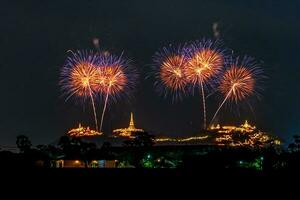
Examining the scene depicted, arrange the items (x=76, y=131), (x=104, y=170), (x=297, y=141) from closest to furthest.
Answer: (x=104, y=170) < (x=297, y=141) < (x=76, y=131)

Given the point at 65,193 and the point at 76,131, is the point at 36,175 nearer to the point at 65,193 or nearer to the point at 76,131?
the point at 65,193

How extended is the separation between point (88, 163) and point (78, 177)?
29629 mm

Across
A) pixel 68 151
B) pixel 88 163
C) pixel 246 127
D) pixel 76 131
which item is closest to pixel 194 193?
pixel 88 163

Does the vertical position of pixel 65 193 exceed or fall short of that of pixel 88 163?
it falls short

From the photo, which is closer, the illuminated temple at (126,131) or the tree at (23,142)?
the tree at (23,142)

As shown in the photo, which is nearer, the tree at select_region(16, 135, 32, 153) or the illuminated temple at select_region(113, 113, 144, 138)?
the tree at select_region(16, 135, 32, 153)

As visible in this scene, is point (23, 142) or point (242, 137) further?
point (242, 137)

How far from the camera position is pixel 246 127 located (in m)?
80.7

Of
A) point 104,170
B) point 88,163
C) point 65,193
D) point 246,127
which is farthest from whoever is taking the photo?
point 246,127

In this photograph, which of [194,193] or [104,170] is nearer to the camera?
[194,193]

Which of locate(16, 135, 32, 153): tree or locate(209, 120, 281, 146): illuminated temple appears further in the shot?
locate(209, 120, 281, 146): illuminated temple

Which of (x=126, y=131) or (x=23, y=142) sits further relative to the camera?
(x=126, y=131)

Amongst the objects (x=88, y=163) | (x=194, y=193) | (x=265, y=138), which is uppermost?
(x=265, y=138)

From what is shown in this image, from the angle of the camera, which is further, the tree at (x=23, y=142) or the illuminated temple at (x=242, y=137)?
the illuminated temple at (x=242, y=137)
